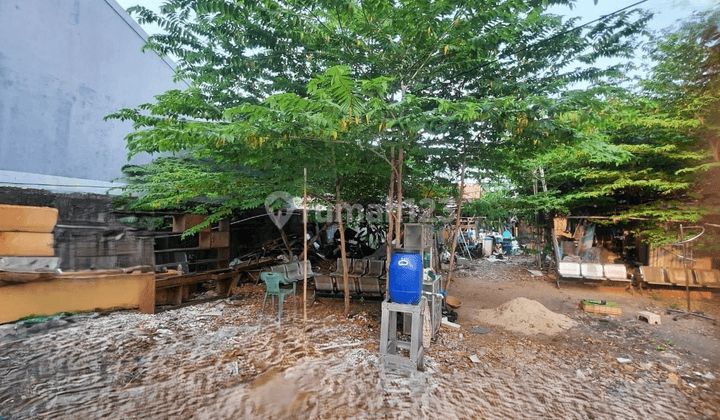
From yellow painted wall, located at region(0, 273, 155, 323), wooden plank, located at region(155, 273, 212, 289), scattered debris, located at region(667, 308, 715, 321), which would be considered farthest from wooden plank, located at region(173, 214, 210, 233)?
scattered debris, located at region(667, 308, 715, 321)

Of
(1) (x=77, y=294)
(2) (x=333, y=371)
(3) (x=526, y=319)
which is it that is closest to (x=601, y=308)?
(3) (x=526, y=319)

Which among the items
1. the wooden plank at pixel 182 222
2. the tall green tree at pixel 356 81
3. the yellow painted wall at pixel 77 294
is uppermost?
the tall green tree at pixel 356 81

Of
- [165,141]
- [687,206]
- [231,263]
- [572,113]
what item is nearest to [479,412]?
[572,113]

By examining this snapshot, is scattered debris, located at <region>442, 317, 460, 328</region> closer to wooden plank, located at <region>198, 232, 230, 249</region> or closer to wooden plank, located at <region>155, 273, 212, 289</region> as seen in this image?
wooden plank, located at <region>155, 273, 212, 289</region>

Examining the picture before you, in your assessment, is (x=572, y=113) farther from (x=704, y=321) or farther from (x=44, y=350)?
(x=44, y=350)

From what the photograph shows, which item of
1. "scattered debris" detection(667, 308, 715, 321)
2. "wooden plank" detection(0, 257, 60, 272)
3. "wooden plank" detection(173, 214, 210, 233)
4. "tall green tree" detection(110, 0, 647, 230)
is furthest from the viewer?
"wooden plank" detection(173, 214, 210, 233)

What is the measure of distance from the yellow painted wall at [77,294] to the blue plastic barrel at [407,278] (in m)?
5.53

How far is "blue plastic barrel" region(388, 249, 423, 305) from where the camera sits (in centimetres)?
473

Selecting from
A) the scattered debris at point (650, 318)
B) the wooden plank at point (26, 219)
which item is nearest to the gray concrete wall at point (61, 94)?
the wooden plank at point (26, 219)

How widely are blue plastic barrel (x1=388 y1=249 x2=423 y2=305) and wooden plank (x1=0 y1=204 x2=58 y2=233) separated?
6682 millimetres

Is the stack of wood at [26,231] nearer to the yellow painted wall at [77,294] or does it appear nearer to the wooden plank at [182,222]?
the yellow painted wall at [77,294]

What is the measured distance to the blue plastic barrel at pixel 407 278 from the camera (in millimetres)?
4727

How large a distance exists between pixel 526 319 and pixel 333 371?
14.1ft

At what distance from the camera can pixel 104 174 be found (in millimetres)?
11242
